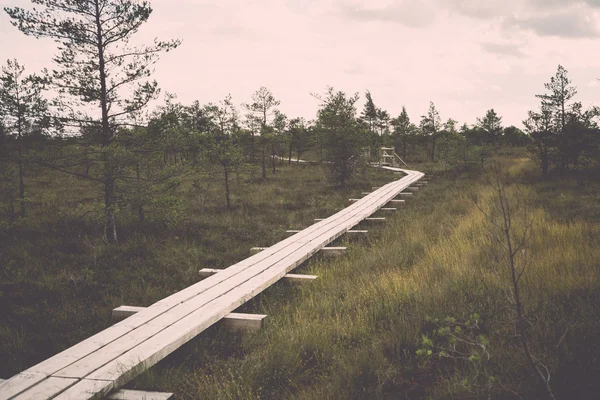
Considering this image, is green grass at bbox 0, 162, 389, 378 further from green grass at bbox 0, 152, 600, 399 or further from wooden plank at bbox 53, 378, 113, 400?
wooden plank at bbox 53, 378, 113, 400

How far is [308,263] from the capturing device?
5.88m

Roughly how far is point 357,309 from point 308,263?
2325 millimetres

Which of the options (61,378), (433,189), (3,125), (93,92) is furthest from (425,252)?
(3,125)

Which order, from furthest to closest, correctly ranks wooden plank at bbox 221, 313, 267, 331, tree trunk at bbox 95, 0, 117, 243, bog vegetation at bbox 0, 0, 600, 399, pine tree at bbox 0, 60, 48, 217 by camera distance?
pine tree at bbox 0, 60, 48, 217, tree trunk at bbox 95, 0, 117, 243, wooden plank at bbox 221, 313, 267, 331, bog vegetation at bbox 0, 0, 600, 399

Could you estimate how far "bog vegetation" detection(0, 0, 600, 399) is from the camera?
8.30 feet

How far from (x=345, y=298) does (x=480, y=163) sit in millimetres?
20139

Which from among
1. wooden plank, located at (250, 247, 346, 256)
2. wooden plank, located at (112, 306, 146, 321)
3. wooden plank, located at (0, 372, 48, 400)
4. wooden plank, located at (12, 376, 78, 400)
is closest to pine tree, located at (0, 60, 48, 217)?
wooden plank, located at (250, 247, 346, 256)

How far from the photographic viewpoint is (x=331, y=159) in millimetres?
15180

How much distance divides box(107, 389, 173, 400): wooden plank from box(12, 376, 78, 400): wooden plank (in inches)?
12.1

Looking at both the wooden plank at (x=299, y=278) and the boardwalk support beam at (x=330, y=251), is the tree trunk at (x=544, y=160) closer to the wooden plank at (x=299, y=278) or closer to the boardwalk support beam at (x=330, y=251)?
the boardwalk support beam at (x=330, y=251)

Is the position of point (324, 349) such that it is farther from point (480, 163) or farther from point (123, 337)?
point (480, 163)

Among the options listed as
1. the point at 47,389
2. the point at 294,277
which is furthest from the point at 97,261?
the point at 47,389

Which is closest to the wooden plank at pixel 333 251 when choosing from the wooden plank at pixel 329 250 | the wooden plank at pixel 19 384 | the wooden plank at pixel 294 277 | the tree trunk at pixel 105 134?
the wooden plank at pixel 329 250

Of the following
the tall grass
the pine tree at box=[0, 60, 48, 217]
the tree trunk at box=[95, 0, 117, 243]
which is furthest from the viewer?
the pine tree at box=[0, 60, 48, 217]
